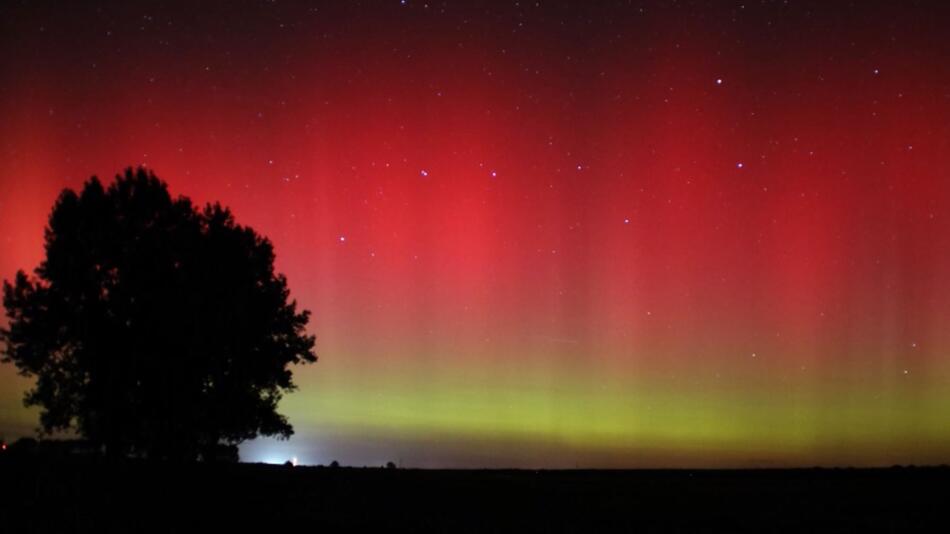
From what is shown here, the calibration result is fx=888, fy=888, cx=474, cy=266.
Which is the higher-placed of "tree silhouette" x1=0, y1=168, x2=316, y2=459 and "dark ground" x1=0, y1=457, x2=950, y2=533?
"tree silhouette" x1=0, y1=168, x2=316, y2=459

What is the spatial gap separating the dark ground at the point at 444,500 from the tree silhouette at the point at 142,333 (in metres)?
4.07

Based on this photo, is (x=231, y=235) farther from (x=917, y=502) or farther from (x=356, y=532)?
(x=917, y=502)

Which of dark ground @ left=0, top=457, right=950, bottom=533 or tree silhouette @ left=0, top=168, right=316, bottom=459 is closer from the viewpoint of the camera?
dark ground @ left=0, top=457, right=950, bottom=533

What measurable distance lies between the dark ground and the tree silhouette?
4075mm

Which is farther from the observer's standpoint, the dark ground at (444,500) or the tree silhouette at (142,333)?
the tree silhouette at (142,333)

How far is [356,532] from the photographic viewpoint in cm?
1889

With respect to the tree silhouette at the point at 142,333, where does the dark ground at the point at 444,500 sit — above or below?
below

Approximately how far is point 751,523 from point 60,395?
24.4 meters

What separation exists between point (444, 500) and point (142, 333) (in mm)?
13953

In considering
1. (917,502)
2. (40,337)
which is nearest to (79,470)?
(40,337)

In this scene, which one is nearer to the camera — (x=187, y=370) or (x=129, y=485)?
(x=129, y=485)

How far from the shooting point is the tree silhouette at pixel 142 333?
31719 millimetres

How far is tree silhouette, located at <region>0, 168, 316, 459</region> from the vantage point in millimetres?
31719

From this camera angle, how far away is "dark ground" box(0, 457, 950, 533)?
19203mm
